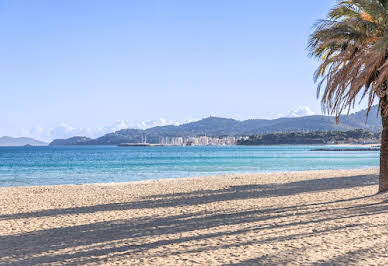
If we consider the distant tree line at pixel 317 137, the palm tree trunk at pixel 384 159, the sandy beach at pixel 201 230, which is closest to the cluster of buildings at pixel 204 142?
the distant tree line at pixel 317 137

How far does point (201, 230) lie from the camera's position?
8109 mm

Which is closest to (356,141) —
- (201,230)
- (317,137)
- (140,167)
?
(317,137)

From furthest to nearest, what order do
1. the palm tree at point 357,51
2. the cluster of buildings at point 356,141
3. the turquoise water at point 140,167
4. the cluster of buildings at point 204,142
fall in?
the cluster of buildings at point 204,142 < the cluster of buildings at point 356,141 < the turquoise water at point 140,167 < the palm tree at point 357,51

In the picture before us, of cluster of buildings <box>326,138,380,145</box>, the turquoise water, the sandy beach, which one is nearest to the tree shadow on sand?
the sandy beach

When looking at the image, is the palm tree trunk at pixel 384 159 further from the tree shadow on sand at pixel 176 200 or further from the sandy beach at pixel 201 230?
the tree shadow on sand at pixel 176 200

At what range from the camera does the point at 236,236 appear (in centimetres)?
743

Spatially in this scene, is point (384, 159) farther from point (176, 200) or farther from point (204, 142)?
point (204, 142)

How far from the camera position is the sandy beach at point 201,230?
615 cm

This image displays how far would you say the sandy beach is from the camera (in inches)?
242

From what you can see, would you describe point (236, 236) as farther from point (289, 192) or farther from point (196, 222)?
point (289, 192)

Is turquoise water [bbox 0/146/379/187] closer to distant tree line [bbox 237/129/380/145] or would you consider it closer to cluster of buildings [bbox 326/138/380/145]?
cluster of buildings [bbox 326/138/380/145]

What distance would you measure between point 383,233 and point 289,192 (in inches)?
292

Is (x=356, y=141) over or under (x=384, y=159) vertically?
over

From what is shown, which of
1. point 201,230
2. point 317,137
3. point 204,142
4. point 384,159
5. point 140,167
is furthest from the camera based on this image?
point 204,142
